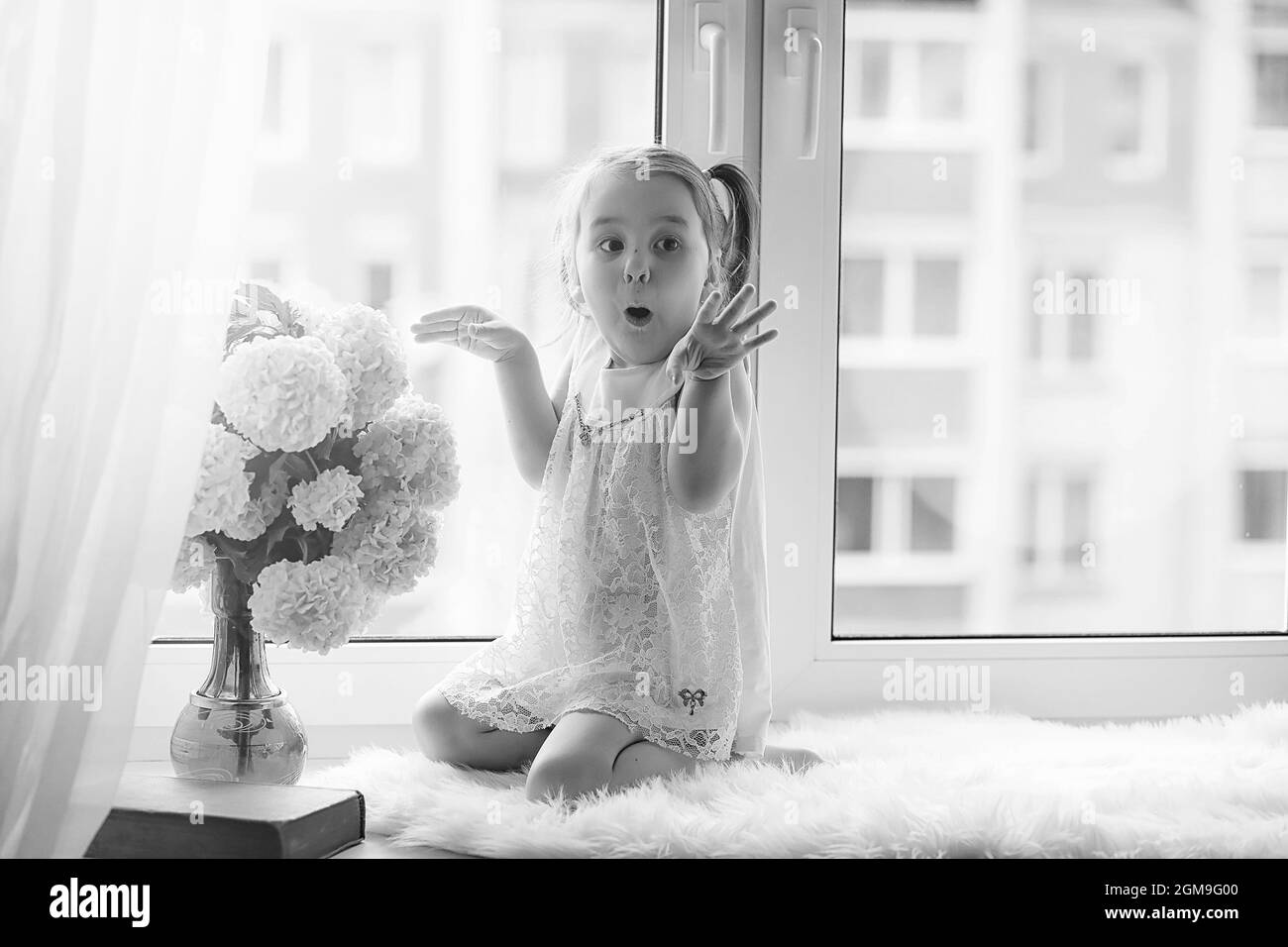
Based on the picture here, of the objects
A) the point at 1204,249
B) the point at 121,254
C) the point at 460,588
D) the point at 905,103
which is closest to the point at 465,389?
the point at 460,588

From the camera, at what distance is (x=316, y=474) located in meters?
1.07

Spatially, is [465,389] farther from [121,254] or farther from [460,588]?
[121,254]

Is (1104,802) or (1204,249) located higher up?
(1204,249)

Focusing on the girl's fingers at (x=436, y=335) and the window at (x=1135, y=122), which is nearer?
the girl's fingers at (x=436, y=335)

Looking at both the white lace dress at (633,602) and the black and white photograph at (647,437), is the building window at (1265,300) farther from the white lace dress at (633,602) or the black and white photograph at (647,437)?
the white lace dress at (633,602)

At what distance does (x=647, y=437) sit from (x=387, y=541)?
267 millimetres

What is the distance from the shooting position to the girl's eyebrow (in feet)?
3.78

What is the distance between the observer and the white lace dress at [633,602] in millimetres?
1129

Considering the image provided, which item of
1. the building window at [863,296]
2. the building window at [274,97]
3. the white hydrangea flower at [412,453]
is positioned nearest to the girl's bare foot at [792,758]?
the white hydrangea flower at [412,453]

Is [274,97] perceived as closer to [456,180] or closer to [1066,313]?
[456,180]

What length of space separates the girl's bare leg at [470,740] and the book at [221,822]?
0.52ft

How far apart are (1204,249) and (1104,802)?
72 cm

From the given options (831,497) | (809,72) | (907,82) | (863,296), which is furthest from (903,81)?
(831,497)

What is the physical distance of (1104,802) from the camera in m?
1.07
